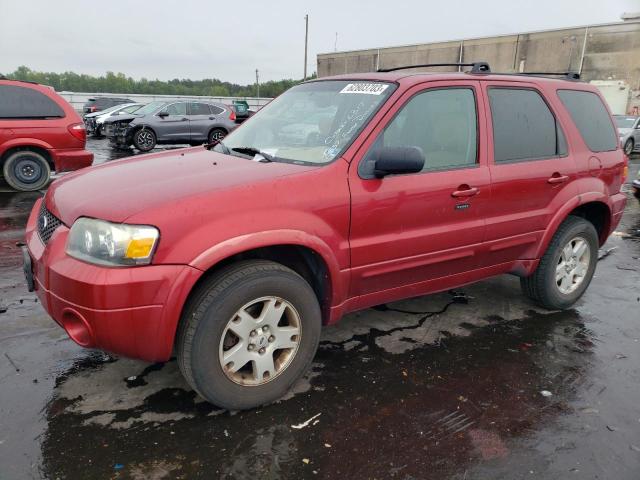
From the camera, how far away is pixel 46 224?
2.92m

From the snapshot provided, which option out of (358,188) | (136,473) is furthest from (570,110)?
(136,473)

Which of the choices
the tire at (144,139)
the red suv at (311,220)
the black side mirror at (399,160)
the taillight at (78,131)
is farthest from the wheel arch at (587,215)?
the tire at (144,139)

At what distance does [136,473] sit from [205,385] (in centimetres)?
49

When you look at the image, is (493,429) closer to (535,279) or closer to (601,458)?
(601,458)

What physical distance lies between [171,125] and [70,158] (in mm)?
7963

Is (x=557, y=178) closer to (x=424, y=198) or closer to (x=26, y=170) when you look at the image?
(x=424, y=198)

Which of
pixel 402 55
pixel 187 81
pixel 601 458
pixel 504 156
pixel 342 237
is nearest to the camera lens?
pixel 601 458

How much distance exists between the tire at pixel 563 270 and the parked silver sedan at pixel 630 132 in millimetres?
15501

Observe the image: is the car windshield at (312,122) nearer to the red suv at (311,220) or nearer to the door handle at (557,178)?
the red suv at (311,220)

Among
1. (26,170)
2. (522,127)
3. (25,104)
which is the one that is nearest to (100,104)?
(26,170)

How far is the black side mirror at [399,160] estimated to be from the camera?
285 cm

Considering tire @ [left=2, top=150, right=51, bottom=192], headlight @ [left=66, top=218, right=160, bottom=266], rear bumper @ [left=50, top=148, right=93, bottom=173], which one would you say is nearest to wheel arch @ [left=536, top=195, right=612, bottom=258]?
headlight @ [left=66, top=218, right=160, bottom=266]

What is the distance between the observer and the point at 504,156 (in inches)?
141

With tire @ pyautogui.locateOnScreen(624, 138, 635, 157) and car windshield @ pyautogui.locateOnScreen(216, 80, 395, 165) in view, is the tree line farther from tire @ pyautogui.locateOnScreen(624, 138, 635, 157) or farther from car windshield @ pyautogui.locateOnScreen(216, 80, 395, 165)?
car windshield @ pyautogui.locateOnScreen(216, 80, 395, 165)
